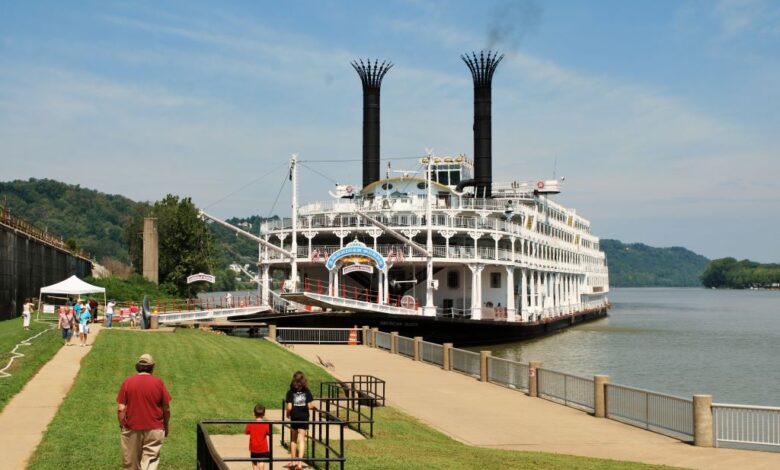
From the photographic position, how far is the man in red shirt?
10.4 meters

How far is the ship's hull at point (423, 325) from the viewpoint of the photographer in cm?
4622

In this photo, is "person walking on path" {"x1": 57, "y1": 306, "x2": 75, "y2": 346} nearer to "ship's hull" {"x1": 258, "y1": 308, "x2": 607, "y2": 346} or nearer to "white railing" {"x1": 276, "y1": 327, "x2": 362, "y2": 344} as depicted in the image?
"white railing" {"x1": 276, "y1": 327, "x2": 362, "y2": 344}

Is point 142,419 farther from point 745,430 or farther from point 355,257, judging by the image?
point 355,257

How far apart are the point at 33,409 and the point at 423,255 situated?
112ft

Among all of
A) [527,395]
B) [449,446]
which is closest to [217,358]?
[527,395]

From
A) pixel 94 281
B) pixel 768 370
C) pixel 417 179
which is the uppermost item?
pixel 417 179

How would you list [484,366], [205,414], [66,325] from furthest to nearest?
[484,366], [66,325], [205,414]

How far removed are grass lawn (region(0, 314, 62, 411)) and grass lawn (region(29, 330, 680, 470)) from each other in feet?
3.85

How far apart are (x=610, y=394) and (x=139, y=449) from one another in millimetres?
13861

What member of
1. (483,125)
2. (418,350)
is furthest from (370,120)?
(418,350)

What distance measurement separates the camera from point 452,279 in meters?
54.8

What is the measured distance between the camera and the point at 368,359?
35.2 meters

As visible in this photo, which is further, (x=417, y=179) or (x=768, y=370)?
(x=417, y=179)

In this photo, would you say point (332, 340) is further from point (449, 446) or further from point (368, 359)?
point (449, 446)
